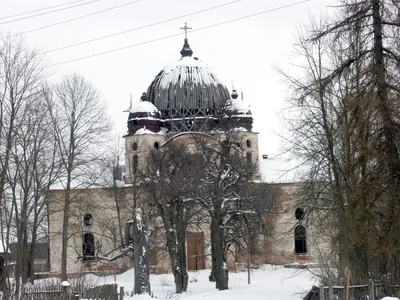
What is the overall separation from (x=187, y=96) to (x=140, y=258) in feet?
97.2

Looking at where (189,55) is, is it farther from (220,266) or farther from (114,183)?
(220,266)

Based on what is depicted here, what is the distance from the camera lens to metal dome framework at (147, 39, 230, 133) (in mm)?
55756

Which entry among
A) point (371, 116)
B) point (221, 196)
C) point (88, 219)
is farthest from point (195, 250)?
point (371, 116)

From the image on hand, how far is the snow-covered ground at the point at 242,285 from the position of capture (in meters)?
27.1

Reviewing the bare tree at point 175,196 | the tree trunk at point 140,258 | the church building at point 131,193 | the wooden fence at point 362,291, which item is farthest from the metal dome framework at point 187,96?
Result: the wooden fence at point 362,291

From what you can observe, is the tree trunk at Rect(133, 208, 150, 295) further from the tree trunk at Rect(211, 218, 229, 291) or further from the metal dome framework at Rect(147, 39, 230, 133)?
the metal dome framework at Rect(147, 39, 230, 133)

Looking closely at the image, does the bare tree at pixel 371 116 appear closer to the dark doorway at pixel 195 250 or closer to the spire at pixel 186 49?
the dark doorway at pixel 195 250

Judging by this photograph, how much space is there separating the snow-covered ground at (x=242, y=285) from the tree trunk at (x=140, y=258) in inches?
35.3

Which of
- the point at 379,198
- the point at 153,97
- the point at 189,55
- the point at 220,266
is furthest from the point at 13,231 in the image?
the point at 379,198

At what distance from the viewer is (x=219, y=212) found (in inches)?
1298

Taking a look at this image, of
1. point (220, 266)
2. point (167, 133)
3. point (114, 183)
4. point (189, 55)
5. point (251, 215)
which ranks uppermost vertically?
point (189, 55)

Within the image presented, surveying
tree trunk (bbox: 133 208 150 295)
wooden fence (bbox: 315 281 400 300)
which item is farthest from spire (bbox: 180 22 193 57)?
wooden fence (bbox: 315 281 400 300)

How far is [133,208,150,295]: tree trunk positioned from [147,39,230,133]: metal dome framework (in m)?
25.9

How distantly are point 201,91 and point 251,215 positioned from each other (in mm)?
23875
